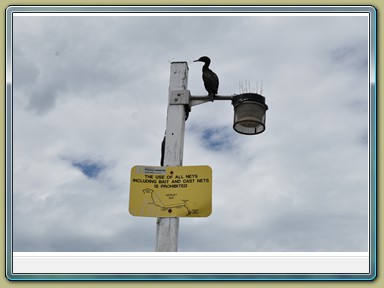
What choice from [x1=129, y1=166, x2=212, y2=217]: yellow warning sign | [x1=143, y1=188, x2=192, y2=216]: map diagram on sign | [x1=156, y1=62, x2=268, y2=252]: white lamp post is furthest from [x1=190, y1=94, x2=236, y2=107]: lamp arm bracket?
[x1=143, y1=188, x2=192, y2=216]: map diagram on sign

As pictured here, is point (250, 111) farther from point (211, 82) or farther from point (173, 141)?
point (173, 141)

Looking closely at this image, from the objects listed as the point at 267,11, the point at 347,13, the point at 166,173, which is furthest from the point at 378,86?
the point at 166,173

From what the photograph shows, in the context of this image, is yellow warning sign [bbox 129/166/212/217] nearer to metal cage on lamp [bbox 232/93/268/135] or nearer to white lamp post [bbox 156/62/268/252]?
white lamp post [bbox 156/62/268/252]

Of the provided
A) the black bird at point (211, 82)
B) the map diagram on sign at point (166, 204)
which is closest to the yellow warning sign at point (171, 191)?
the map diagram on sign at point (166, 204)

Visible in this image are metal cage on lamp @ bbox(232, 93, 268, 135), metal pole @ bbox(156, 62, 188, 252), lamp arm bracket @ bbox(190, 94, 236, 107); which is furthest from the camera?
lamp arm bracket @ bbox(190, 94, 236, 107)

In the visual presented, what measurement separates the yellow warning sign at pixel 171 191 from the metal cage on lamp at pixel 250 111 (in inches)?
24.9

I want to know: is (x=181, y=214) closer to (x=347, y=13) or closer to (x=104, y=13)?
(x=104, y=13)

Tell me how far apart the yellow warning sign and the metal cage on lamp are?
2.07 feet

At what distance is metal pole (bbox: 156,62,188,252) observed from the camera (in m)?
4.62

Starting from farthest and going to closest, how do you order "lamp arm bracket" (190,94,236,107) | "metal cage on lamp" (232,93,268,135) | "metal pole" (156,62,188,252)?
"lamp arm bracket" (190,94,236,107) < "metal cage on lamp" (232,93,268,135) < "metal pole" (156,62,188,252)

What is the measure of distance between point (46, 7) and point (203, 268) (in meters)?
2.74

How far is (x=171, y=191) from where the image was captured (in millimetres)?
4738

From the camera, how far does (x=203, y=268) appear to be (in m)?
4.12

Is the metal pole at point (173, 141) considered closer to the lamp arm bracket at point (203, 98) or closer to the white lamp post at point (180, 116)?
the white lamp post at point (180, 116)
